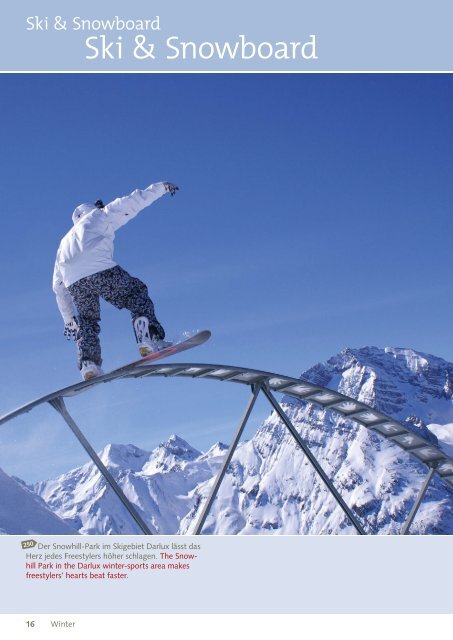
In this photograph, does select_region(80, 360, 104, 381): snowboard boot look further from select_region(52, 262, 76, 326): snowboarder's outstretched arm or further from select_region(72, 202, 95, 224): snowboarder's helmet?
select_region(72, 202, 95, 224): snowboarder's helmet

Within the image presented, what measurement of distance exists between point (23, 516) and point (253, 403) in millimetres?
49579

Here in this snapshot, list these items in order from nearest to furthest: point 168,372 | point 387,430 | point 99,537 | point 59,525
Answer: point 168,372, point 99,537, point 387,430, point 59,525

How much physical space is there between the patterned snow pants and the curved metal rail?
524 millimetres

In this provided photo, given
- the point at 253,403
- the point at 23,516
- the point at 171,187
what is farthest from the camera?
the point at 23,516

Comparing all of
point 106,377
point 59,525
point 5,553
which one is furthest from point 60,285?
point 59,525

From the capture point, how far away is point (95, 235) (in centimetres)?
1205

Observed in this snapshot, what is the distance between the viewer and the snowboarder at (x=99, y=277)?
12070 mm

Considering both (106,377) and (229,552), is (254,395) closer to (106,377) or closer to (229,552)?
(229,552)

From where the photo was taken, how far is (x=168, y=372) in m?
13.6

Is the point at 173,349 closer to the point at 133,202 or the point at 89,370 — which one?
the point at 89,370

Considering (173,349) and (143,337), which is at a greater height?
(143,337)

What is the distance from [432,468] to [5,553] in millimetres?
9082

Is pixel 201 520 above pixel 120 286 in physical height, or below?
below

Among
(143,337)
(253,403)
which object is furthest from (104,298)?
(253,403)
